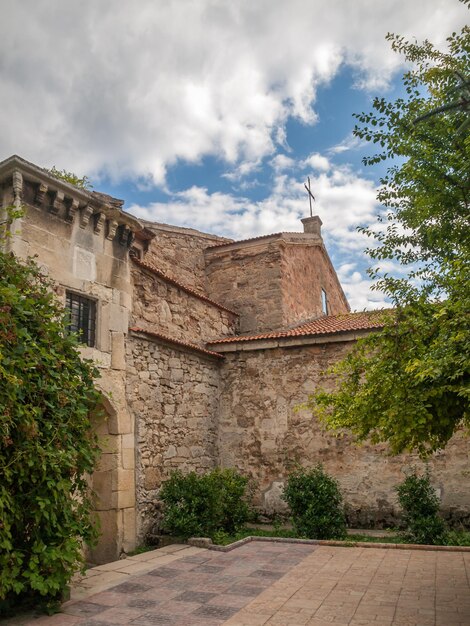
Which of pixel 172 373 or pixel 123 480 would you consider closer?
pixel 123 480

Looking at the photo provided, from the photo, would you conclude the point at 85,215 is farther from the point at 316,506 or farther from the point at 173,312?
the point at 316,506

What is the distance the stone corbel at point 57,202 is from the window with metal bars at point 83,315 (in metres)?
1.24

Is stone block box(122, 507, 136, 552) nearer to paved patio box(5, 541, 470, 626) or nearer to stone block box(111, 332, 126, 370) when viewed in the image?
paved patio box(5, 541, 470, 626)

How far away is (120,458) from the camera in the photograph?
7.93 metres

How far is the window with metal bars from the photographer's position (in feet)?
25.1

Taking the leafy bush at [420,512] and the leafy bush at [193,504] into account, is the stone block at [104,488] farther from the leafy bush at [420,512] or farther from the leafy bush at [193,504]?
the leafy bush at [420,512]

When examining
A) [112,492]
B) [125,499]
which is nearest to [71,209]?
[112,492]

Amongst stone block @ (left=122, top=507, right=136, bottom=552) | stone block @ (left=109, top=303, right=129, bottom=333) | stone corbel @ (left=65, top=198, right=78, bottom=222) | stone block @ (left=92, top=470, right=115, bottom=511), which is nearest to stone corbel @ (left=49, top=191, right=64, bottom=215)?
stone corbel @ (left=65, top=198, right=78, bottom=222)

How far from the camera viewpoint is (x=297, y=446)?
33.6 ft

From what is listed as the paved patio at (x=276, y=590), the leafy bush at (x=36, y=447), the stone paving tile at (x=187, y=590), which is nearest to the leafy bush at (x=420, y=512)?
the paved patio at (x=276, y=590)

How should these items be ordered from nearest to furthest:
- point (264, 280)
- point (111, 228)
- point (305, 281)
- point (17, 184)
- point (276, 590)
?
point (276, 590)
point (17, 184)
point (111, 228)
point (264, 280)
point (305, 281)

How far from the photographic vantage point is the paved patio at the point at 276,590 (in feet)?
16.2

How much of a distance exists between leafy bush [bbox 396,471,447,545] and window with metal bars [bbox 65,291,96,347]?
19.1 feet

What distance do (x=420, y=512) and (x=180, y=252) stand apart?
29.4ft
